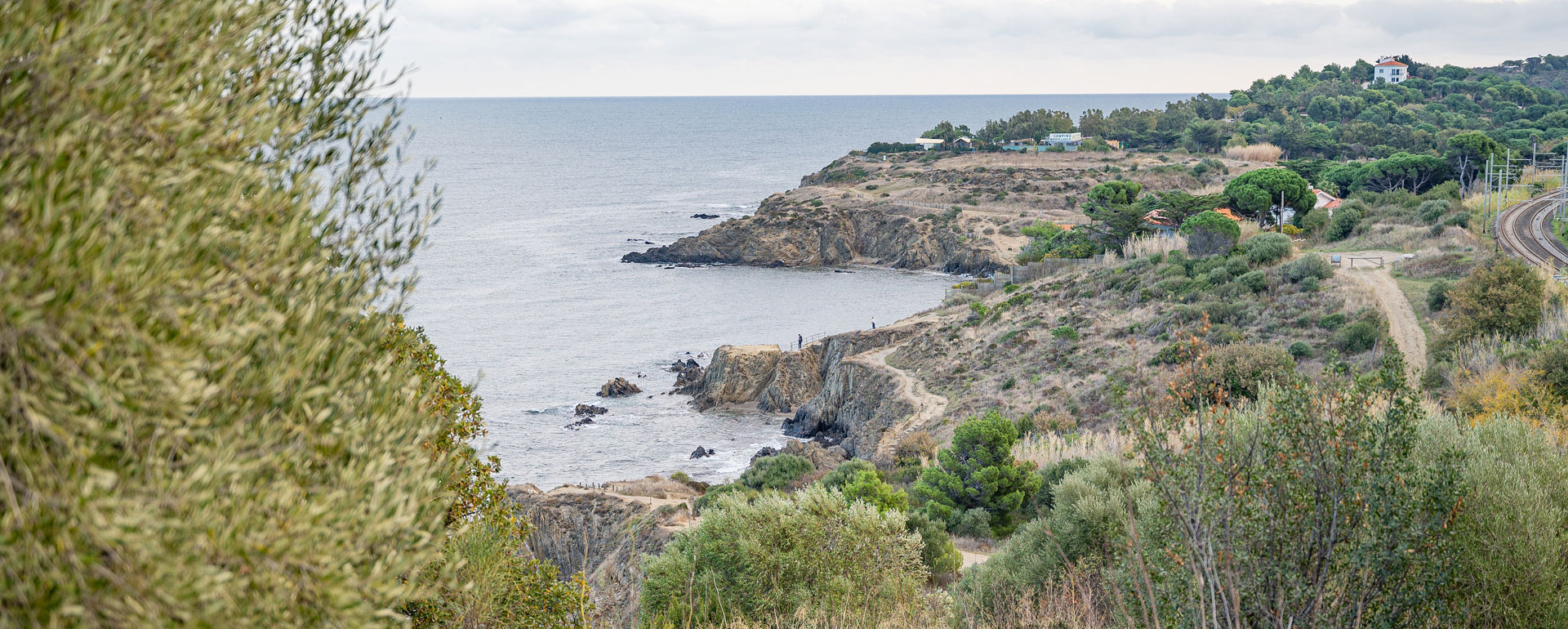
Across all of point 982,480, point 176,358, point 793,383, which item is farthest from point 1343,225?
point 176,358

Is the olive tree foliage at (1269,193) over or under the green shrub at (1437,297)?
over

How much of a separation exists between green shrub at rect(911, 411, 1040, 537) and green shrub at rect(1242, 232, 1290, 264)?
66.6ft

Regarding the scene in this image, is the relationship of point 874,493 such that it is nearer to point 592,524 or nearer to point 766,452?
point 592,524

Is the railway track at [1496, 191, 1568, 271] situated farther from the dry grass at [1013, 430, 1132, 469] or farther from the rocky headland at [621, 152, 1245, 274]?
the rocky headland at [621, 152, 1245, 274]

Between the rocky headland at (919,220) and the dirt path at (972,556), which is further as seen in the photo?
the rocky headland at (919,220)

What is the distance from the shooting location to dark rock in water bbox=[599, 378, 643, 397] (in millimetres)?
45062

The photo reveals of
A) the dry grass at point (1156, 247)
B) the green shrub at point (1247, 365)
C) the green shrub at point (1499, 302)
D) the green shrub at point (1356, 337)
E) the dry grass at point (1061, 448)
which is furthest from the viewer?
the dry grass at point (1156, 247)

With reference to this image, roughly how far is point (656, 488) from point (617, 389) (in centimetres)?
2227

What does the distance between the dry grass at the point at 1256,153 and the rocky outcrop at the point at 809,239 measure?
A: 30037 mm

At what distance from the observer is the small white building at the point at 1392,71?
136 metres

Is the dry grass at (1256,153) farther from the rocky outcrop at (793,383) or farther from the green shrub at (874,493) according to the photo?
the green shrub at (874,493)

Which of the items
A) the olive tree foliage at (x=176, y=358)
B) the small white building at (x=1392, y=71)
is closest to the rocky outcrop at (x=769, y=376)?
the olive tree foliage at (x=176, y=358)

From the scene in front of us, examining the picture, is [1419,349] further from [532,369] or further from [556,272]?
[556,272]

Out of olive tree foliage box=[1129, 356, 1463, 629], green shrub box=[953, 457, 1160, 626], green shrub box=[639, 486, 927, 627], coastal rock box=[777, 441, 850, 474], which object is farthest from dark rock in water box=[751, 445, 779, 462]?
olive tree foliage box=[1129, 356, 1463, 629]
